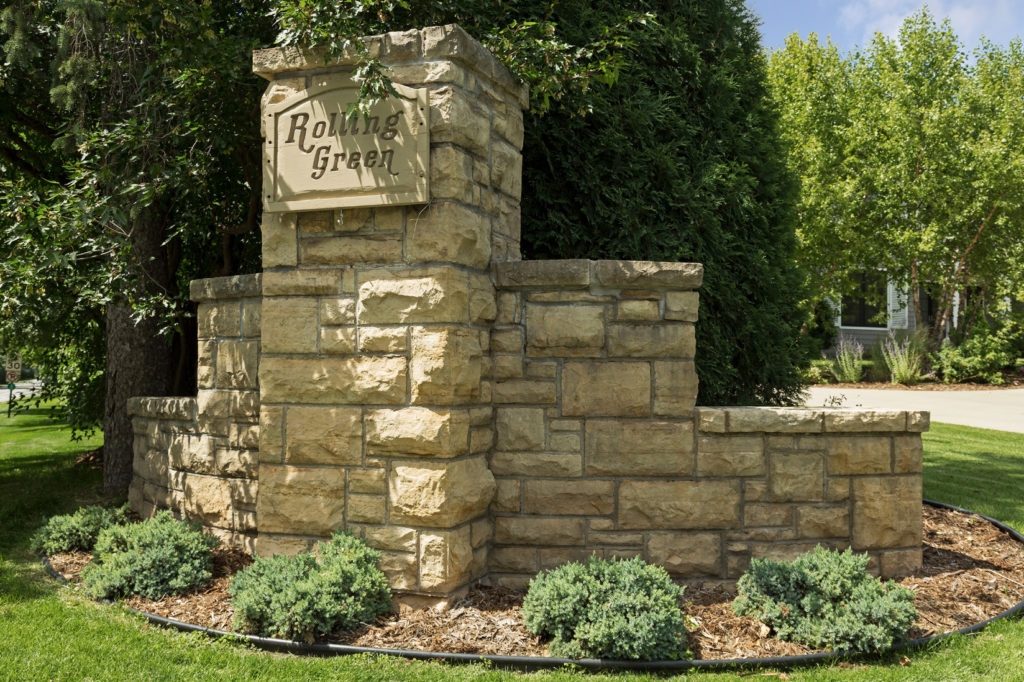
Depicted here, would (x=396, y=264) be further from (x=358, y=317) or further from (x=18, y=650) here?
(x=18, y=650)

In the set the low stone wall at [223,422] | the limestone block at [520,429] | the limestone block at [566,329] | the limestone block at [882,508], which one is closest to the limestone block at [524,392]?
the limestone block at [520,429]

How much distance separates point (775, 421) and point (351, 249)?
2.50 metres

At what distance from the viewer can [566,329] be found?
4.21 metres

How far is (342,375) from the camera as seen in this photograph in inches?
159

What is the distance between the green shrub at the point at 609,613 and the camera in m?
3.42

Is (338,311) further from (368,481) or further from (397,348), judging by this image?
(368,481)

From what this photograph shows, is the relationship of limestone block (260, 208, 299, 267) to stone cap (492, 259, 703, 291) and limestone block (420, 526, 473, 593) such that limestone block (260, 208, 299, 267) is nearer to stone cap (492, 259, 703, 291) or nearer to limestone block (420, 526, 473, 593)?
stone cap (492, 259, 703, 291)

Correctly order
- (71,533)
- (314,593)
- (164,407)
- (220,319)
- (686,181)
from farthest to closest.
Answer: (164,407)
(686,181)
(71,533)
(220,319)
(314,593)

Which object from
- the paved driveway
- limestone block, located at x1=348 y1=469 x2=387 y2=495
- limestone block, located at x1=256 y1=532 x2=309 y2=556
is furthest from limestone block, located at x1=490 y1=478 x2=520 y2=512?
the paved driveway

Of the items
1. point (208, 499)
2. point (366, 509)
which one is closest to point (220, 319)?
point (208, 499)

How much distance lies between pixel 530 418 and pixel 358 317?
3.60ft

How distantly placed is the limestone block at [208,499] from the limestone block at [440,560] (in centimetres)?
160

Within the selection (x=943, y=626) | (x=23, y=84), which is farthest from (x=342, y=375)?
(x=23, y=84)

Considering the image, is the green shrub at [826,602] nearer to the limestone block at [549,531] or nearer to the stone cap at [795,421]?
the stone cap at [795,421]
